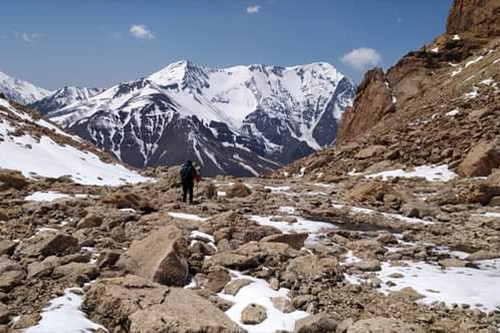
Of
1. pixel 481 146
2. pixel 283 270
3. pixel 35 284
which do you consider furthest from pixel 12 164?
pixel 481 146

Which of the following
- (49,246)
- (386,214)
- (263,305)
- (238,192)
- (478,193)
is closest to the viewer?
(263,305)

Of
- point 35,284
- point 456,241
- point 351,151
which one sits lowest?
point 35,284

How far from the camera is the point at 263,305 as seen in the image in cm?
1019

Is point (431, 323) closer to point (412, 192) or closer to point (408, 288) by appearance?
point (408, 288)

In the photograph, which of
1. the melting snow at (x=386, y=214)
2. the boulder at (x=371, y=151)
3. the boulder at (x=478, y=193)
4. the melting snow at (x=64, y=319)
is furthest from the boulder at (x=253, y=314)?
the boulder at (x=371, y=151)

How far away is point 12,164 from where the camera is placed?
30609mm

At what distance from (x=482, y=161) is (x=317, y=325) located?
22628mm

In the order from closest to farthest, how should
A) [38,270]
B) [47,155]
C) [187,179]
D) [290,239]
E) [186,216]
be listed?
[38,270], [290,239], [186,216], [187,179], [47,155]

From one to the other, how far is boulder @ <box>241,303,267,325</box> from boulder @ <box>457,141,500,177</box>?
2229 centimetres

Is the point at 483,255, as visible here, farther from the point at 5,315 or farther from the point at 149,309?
the point at 5,315

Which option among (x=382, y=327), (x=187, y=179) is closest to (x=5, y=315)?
(x=382, y=327)

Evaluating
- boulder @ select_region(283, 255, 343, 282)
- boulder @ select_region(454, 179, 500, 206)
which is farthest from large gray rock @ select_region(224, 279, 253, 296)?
boulder @ select_region(454, 179, 500, 206)

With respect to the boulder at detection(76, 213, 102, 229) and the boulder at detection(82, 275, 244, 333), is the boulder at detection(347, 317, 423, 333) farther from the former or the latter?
the boulder at detection(76, 213, 102, 229)

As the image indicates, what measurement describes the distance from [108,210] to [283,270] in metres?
9.62
